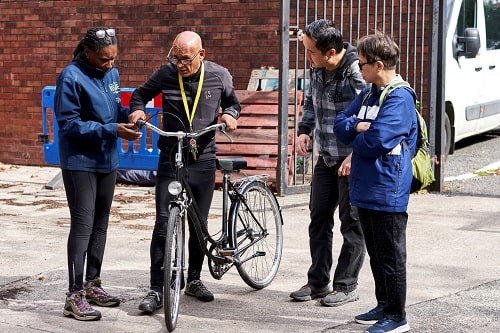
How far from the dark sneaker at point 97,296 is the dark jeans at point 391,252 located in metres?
1.70

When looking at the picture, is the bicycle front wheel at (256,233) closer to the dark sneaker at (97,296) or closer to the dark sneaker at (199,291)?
the dark sneaker at (199,291)

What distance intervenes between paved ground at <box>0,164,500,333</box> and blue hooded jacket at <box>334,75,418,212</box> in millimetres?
819

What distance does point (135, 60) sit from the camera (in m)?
12.8

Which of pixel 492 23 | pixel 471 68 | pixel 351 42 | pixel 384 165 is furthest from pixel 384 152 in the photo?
pixel 492 23

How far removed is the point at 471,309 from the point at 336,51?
176 centimetres

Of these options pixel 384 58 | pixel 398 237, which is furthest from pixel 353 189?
pixel 384 58

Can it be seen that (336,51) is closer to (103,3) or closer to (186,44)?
A: (186,44)

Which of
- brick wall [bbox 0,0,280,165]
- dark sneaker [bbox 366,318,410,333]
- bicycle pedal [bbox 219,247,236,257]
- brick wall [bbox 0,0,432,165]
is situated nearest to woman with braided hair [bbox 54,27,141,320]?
bicycle pedal [bbox 219,247,236,257]

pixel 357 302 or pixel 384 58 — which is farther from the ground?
pixel 384 58

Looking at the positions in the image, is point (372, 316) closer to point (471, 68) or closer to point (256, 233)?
point (256, 233)

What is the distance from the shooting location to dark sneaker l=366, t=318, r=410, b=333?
17.7 feet

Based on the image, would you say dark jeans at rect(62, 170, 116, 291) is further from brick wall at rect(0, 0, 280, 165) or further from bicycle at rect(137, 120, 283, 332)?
brick wall at rect(0, 0, 280, 165)

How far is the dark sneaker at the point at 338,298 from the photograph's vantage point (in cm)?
611

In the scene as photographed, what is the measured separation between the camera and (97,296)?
20.1 feet
